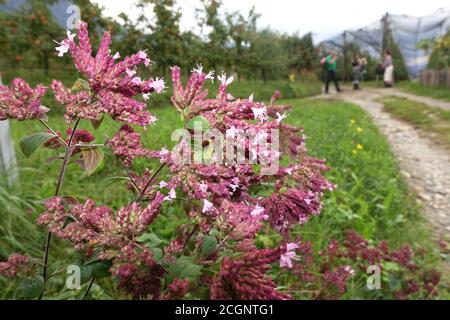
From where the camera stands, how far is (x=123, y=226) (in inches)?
28.8

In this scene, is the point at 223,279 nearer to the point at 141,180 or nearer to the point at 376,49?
the point at 141,180

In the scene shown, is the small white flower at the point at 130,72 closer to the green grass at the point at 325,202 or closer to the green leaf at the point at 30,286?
the green leaf at the point at 30,286

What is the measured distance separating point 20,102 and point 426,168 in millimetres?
4191

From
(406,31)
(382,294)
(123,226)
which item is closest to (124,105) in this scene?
(123,226)

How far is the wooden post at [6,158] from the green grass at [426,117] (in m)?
4.86

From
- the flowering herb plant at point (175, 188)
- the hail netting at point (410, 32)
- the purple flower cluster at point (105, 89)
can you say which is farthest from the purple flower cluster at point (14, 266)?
the hail netting at point (410, 32)

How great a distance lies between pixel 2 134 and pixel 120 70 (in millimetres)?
2092

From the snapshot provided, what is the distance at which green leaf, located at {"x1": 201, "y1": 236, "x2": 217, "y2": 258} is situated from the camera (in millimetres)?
813

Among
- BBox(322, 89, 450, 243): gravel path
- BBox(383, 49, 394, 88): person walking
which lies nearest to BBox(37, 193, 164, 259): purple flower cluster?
BBox(322, 89, 450, 243): gravel path

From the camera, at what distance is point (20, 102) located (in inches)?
29.9

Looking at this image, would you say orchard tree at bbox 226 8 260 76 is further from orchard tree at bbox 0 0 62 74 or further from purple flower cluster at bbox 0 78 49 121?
purple flower cluster at bbox 0 78 49 121

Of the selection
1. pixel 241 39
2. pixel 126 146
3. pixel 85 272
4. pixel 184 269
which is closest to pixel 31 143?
pixel 126 146

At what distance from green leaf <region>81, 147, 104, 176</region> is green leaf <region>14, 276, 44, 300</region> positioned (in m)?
0.29

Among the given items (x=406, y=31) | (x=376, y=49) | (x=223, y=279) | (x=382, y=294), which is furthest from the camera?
(x=376, y=49)
